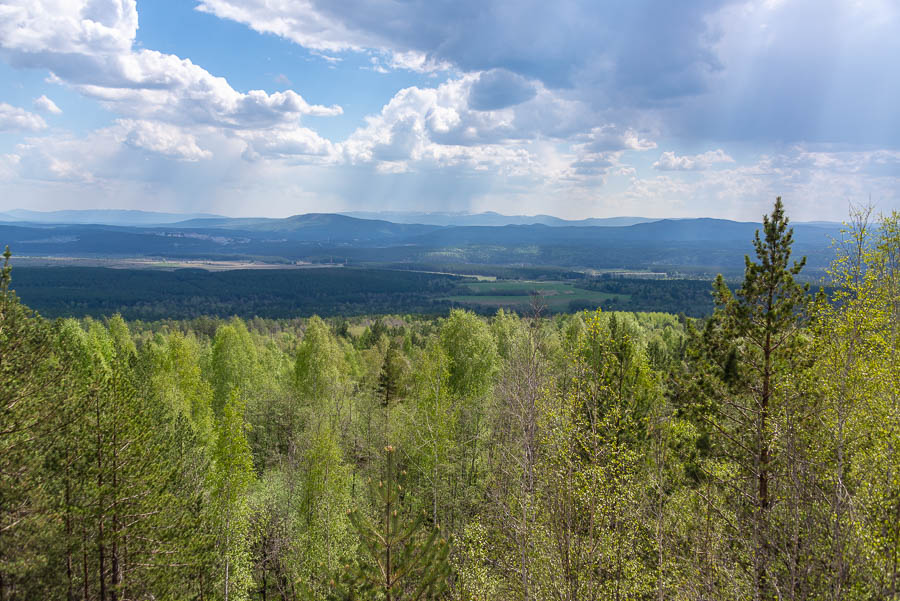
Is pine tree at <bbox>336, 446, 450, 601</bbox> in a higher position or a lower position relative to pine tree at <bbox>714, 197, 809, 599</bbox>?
lower

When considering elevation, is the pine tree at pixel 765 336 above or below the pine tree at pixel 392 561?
above

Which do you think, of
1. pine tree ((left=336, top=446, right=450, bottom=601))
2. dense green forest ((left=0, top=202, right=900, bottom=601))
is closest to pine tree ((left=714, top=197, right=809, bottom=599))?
dense green forest ((left=0, top=202, right=900, bottom=601))

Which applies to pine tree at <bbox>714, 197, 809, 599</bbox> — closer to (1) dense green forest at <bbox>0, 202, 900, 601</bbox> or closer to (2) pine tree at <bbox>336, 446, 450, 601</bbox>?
(1) dense green forest at <bbox>0, 202, 900, 601</bbox>

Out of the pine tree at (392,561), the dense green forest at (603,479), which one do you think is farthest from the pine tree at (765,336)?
the pine tree at (392,561)

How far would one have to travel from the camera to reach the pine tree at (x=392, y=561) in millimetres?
12172

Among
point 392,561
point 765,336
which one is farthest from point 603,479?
point 392,561

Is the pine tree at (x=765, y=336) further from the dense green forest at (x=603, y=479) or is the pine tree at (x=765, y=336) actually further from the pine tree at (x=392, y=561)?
the pine tree at (x=392, y=561)

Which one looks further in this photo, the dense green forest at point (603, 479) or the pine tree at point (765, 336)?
the pine tree at point (765, 336)

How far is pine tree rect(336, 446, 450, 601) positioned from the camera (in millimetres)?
12172

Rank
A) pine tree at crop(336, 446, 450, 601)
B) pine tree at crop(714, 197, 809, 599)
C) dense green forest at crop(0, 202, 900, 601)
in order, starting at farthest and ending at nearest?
1. pine tree at crop(714, 197, 809, 599)
2. pine tree at crop(336, 446, 450, 601)
3. dense green forest at crop(0, 202, 900, 601)

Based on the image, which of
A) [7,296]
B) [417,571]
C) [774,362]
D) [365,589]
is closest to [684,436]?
[774,362]

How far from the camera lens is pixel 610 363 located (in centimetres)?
1916

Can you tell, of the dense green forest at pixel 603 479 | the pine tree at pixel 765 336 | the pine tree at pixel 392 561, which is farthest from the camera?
the pine tree at pixel 765 336

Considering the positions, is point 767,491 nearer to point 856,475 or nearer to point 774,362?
point 856,475
